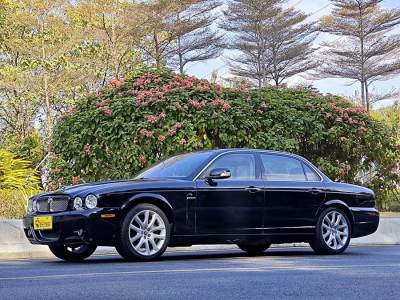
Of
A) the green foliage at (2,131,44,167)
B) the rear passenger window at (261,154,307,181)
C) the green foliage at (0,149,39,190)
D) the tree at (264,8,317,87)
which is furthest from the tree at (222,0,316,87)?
the rear passenger window at (261,154,307,181)

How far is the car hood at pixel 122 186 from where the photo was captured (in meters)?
10.6

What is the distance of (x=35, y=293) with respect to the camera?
743cm

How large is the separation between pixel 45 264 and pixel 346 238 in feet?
13.8

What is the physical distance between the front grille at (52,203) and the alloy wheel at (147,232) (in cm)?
86

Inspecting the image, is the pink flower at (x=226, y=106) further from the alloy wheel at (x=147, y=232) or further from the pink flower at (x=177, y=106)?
the alloy wheel at (x=147, y=232)

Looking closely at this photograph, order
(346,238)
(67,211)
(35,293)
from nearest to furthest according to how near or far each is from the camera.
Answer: (35,293) < (67,211) < (346,238)

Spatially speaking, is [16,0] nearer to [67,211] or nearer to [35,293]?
[67,211]

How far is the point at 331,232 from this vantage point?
39.8 feet

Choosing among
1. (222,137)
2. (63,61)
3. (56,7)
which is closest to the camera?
(222,137)

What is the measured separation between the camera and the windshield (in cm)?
1139

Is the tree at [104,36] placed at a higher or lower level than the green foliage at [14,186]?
higher

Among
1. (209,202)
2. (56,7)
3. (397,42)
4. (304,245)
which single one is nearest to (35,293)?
(209,202)

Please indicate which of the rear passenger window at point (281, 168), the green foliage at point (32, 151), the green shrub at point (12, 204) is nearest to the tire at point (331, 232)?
the rear passenger window at point (281, 168)

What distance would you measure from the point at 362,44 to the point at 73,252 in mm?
49702
